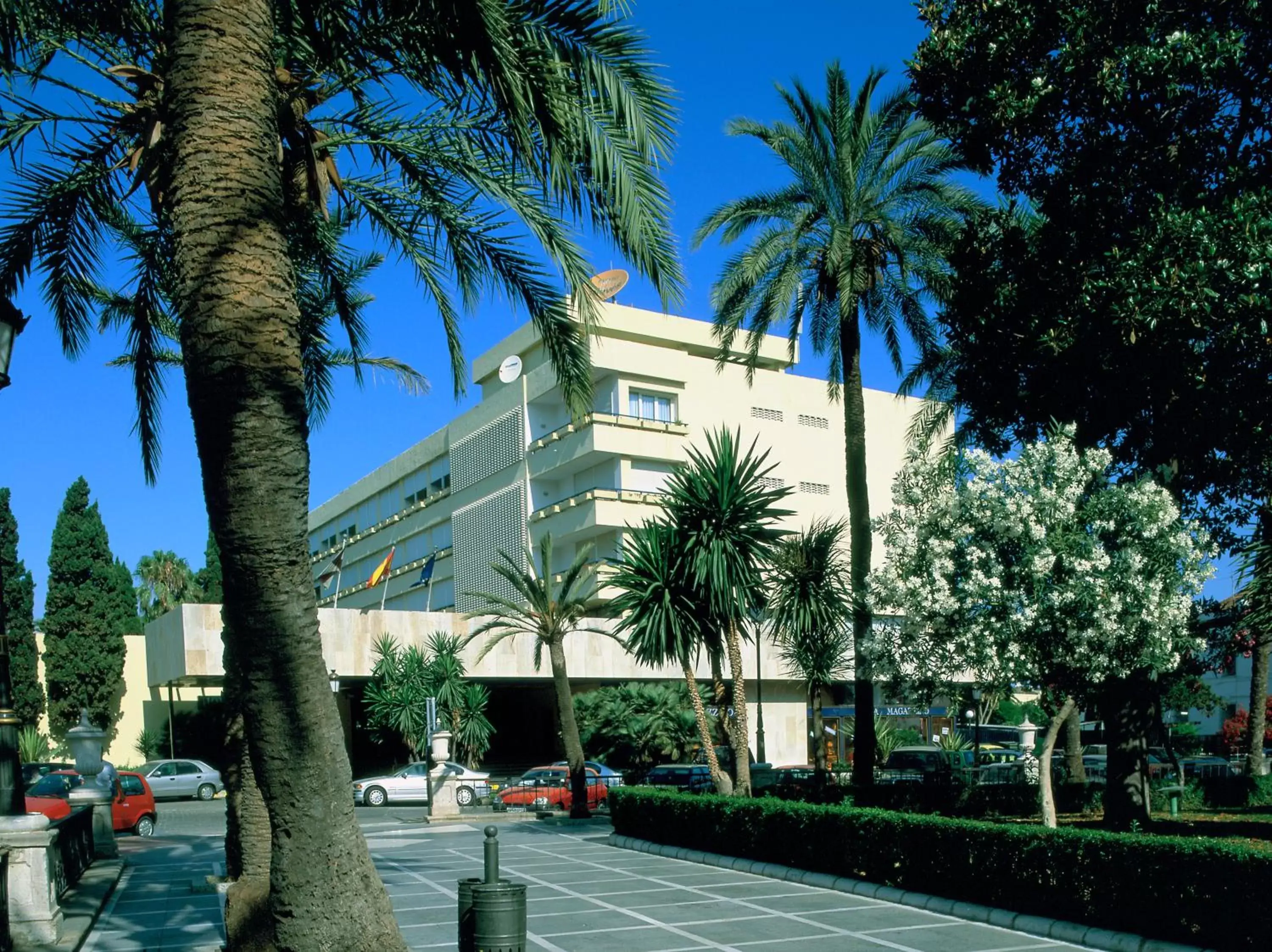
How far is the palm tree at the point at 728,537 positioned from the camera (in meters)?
22.0

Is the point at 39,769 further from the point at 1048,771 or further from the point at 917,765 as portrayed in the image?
the point at 1048,771

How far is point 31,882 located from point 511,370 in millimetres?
46275

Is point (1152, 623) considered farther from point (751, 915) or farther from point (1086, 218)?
point (751, 915)

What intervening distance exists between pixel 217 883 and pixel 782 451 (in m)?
42.6

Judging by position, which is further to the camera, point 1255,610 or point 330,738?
point 1255,610

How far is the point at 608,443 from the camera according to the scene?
4969cm

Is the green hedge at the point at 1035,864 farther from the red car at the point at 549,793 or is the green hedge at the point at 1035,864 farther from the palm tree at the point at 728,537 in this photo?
the red car at the point at 549,793

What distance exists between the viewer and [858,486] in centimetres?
2233

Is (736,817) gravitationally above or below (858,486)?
below

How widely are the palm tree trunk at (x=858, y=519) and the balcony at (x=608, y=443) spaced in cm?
2703

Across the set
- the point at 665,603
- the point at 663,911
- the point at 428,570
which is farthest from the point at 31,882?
the point at 428,570

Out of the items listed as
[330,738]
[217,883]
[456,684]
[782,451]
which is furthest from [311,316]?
[782,451]

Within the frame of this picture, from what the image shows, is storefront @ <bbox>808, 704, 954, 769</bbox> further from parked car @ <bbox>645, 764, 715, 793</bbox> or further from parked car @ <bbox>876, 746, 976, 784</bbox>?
parked car @ <bbox>645, 764, 715, 793</bbox>

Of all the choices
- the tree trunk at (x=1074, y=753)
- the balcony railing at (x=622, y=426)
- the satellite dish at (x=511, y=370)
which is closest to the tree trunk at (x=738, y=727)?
the tree trunk at (x=1074, y=753)
